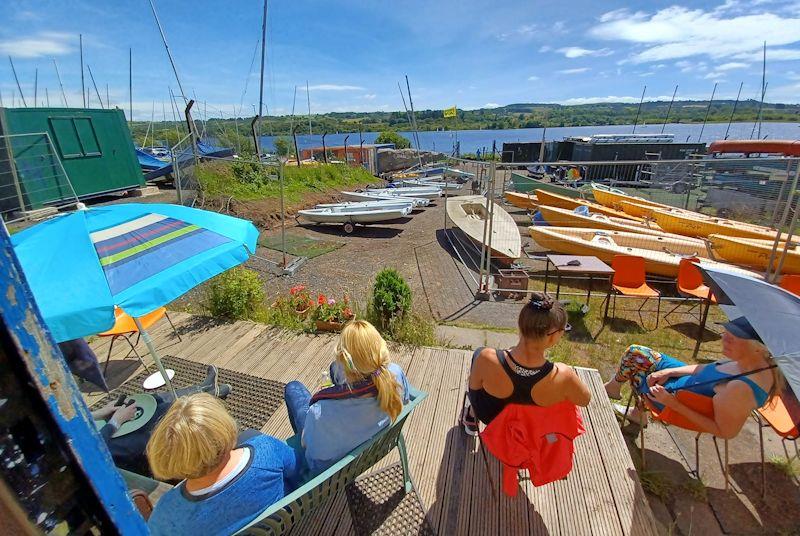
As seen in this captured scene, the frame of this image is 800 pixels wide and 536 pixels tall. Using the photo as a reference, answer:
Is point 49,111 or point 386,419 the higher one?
point 49,111

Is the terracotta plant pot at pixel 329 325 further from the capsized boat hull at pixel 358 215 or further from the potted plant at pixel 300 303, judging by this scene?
the capsized boat hull at pixel 358 215

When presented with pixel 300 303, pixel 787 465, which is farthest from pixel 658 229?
pixel 300 303

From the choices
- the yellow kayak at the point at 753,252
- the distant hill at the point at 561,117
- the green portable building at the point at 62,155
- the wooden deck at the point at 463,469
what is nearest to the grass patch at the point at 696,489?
the wooden deck at the point at 463,469

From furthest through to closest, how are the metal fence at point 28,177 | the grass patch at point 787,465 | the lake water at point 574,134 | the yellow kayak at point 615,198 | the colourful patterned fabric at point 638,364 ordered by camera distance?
the lake water at point 574,134 < the yellow kayak at point 615,198 < the metal fence at point 28,177 < the colourful patterned fabric at point 638,364 < the grass patch at point 787,465

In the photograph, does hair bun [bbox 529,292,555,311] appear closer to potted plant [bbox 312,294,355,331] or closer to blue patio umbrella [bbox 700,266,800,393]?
blue patio umbrella [bbox 700,266,800,393]

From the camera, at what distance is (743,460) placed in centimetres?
292

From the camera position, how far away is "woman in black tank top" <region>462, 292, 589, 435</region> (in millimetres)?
2107

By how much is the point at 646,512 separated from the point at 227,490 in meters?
2.55

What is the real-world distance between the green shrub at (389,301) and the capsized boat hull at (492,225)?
323cm

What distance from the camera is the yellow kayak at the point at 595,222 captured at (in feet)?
31.1

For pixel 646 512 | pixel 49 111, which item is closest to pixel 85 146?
pixel 49 111

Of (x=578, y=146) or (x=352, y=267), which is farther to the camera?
(x=578, y=146)

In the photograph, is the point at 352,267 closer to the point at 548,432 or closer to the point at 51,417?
the point at 548,432

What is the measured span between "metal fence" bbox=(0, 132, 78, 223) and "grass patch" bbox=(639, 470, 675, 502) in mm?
11172
